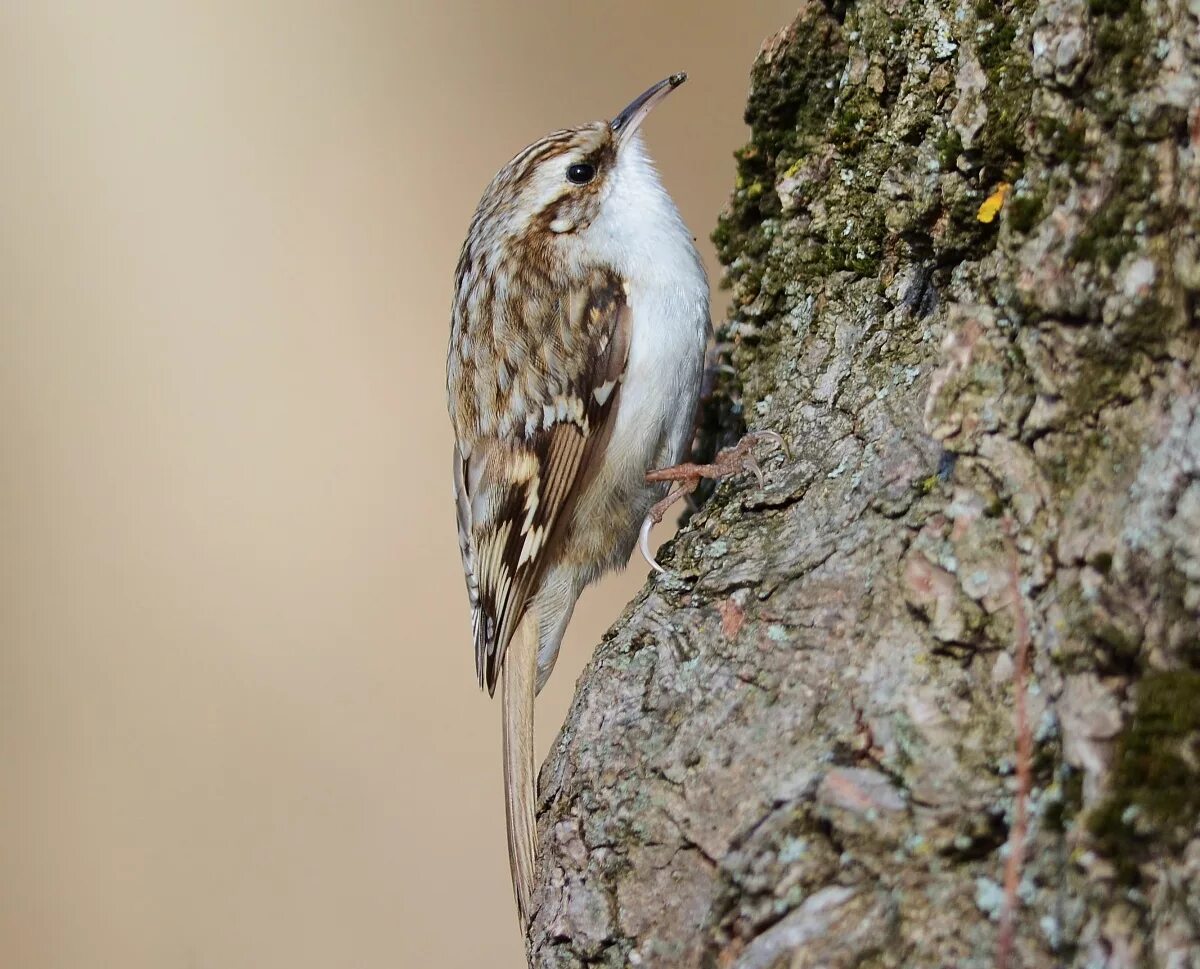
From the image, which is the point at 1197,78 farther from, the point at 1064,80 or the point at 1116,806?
the point at 1116,806

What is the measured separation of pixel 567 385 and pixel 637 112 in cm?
56

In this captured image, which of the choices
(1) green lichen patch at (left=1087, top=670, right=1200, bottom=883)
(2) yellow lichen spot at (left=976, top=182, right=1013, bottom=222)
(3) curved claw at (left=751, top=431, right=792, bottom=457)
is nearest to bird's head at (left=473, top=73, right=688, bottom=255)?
(3) curved claw at (left=751, top=431, right=792, bottom=457)

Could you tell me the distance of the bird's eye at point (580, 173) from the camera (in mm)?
2045

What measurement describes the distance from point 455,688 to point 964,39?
204 centimetres

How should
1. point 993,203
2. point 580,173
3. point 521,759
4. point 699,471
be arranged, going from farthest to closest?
point 580,173, point 699,471, point 521,759, point 993,203

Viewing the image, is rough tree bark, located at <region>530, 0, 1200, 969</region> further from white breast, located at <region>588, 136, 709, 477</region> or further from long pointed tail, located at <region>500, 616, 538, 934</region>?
white breast, located at <region>588, 136, 709, 477</region>

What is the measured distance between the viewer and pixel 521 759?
1609mm

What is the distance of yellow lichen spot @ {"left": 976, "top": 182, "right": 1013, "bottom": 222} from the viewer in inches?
47.5

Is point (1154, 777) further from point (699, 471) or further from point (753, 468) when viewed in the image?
point (699, 471)

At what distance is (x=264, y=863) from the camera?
2709 millimetres

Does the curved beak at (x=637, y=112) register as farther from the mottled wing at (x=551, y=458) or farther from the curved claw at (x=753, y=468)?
the curved claw at (x=753, y=468)

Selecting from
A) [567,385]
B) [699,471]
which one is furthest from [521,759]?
[567,385]

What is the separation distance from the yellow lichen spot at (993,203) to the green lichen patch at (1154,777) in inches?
21.5

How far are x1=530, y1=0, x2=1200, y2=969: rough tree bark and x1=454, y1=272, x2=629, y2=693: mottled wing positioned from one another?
580mm
